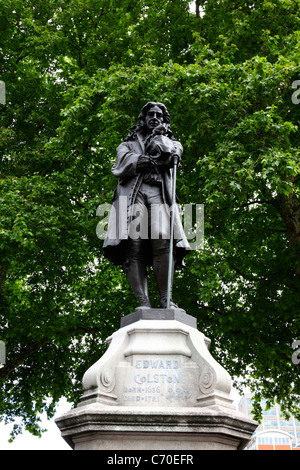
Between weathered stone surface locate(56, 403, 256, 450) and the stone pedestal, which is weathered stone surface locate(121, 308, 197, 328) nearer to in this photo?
the stone pedestal

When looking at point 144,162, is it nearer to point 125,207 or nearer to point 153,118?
point 125,207

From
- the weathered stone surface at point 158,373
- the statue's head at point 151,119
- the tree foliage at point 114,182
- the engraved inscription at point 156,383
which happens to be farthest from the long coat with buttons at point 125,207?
the tree foliage at point 114,182

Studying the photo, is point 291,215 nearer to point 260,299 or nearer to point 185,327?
point 260,299

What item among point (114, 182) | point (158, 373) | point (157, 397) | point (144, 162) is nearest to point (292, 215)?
point (114, 182)

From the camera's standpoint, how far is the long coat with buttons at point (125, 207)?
6098 mm

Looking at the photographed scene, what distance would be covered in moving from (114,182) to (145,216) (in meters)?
6.43

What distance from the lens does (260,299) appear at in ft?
41.2

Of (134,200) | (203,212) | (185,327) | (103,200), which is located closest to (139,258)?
(134,200)

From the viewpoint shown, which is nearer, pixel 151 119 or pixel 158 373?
pixel 158 373

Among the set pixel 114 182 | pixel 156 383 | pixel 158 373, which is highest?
pixel 114 182

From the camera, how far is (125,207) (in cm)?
613

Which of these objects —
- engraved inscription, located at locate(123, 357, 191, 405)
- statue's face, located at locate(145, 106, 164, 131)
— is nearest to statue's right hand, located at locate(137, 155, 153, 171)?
statue's face, located at locate(145, 106, 164, 131)

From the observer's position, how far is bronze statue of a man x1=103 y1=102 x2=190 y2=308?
5.98 metres

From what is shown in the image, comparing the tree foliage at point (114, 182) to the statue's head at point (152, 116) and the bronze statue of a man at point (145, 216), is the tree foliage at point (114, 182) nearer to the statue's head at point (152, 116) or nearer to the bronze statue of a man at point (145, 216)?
the statue's head at point (152, 116)
